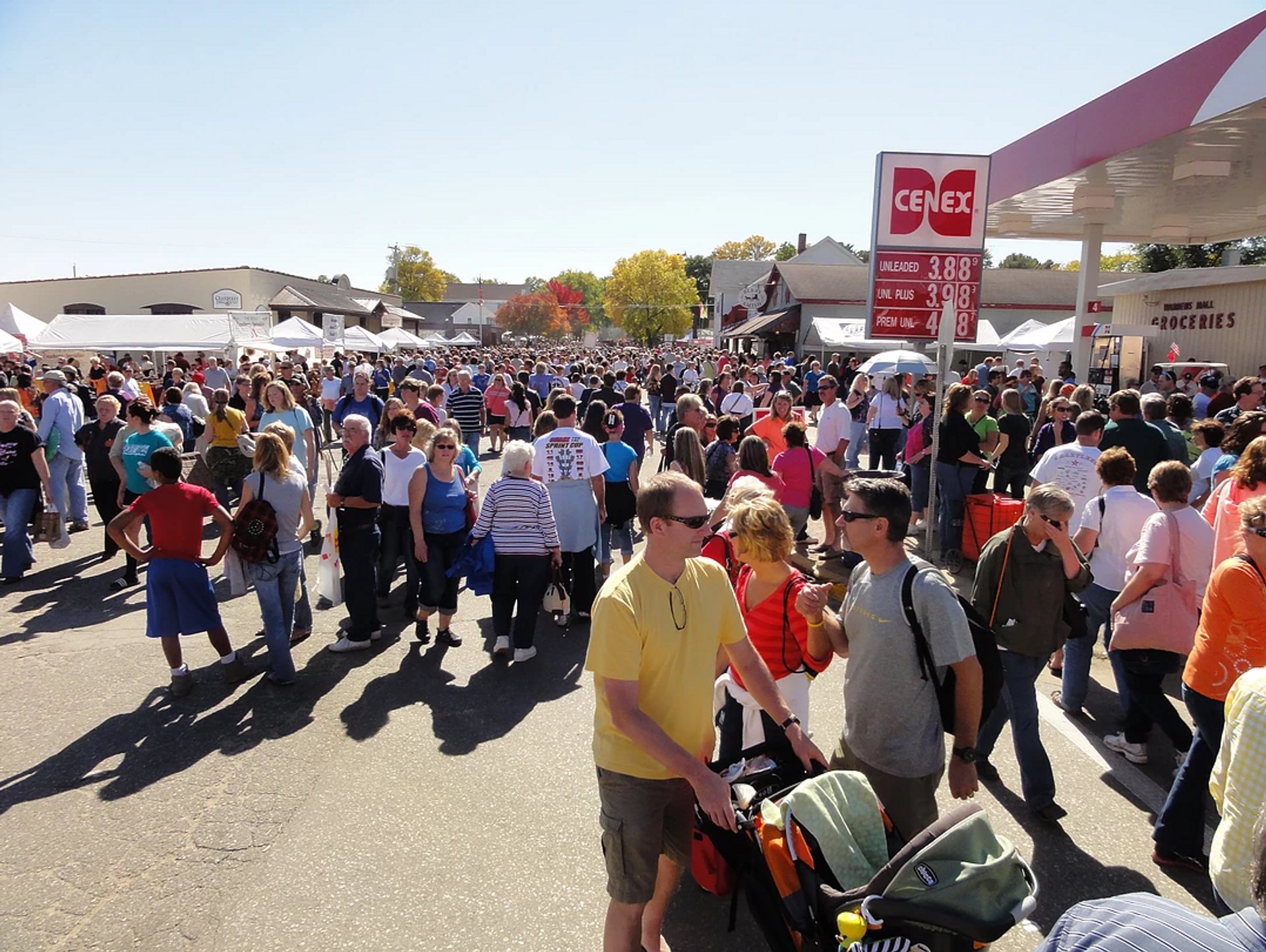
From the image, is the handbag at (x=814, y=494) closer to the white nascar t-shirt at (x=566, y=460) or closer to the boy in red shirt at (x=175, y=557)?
the white nascar t-shirt at (x=566, y=460)

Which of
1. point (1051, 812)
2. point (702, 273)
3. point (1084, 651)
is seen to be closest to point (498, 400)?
point (1084, 651)

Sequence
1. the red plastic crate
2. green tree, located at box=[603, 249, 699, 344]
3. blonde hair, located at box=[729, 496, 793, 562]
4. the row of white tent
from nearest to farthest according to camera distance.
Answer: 1. blonde hair, located at box=[729, 496, 793, 562]
2. the red plastic crate
3. the row of white tent
4. green tree, located at box=[603, 249, 699, 344]

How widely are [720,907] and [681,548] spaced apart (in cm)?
181

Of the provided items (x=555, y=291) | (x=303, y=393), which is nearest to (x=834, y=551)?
(x=303, y=393)

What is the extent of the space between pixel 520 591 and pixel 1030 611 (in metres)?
3.55

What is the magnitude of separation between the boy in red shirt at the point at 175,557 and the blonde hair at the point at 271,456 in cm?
41

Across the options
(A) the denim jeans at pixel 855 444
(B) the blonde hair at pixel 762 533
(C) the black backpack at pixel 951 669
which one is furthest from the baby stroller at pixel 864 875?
(A) the denim jeans at pixel 855 444

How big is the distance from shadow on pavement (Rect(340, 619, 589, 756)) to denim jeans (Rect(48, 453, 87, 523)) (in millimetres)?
5909

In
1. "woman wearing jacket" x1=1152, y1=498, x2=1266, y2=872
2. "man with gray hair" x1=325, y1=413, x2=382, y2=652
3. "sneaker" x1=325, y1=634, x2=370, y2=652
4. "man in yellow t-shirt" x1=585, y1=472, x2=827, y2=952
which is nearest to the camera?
"man in yellow t-shirt" x1=585, y1=472, x2=827, y2=952

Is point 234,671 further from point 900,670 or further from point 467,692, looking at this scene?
point 900,670

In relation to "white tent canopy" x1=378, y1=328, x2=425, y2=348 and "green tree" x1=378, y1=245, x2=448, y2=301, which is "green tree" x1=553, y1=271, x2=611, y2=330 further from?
"white tent canopy" x1=378, y1=328, x2=425, y2=348

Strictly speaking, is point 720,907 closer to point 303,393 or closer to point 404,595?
point 404,595

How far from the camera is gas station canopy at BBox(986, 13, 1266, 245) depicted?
29.8 feet

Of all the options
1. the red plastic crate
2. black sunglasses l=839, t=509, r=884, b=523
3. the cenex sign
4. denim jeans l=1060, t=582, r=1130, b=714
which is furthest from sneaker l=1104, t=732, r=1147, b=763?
the cenex sign
